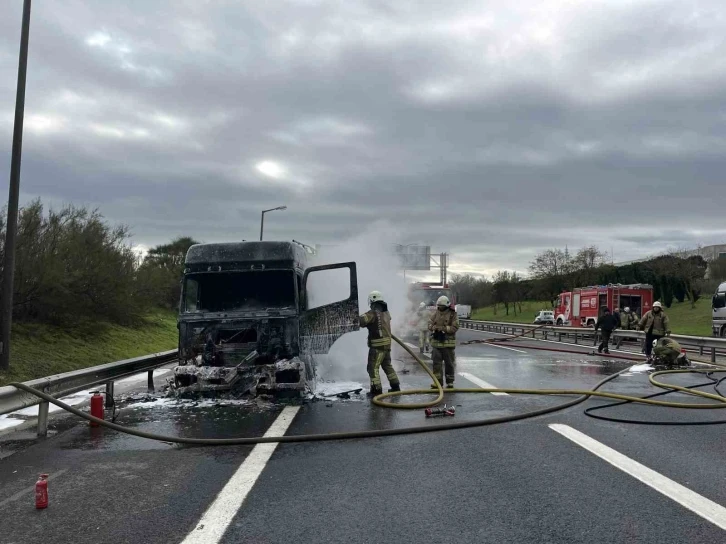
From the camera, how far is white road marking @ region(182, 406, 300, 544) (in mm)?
4426

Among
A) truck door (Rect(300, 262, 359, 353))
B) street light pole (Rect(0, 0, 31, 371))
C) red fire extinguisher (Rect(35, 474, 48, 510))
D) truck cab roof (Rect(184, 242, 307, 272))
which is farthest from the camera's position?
street light pole (Rect(0, 0, 31, 371))

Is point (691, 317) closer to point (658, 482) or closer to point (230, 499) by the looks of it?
point (658, 482)

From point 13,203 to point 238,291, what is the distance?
431 centimetres

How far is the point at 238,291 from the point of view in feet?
41.5

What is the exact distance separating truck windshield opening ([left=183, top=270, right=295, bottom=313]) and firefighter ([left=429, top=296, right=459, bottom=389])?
8.80ft

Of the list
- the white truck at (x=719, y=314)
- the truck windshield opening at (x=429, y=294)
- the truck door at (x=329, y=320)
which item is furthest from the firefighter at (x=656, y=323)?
the white truck at (x=719, y=314)

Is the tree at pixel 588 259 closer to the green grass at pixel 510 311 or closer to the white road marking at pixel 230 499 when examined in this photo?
the green grass at pixel 510 311

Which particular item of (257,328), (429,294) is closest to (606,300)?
(429,294)

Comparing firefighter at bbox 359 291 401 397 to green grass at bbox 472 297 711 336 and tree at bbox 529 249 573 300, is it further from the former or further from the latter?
tree at bbox 529 249 573 300

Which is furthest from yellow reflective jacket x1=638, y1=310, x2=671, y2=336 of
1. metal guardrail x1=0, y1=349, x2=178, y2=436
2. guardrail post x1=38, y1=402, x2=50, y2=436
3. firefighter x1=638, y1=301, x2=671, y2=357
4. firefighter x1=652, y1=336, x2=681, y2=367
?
guardrail post x1=38, y1=402, x2=50, y2=436

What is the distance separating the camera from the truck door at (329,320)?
1116 cm

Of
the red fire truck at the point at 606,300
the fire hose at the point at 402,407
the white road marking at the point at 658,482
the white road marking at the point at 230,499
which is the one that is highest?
the red fire truck at the point at 606,300

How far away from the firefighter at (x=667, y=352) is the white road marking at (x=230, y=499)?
1115cm

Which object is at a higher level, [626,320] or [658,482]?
[626,320]
